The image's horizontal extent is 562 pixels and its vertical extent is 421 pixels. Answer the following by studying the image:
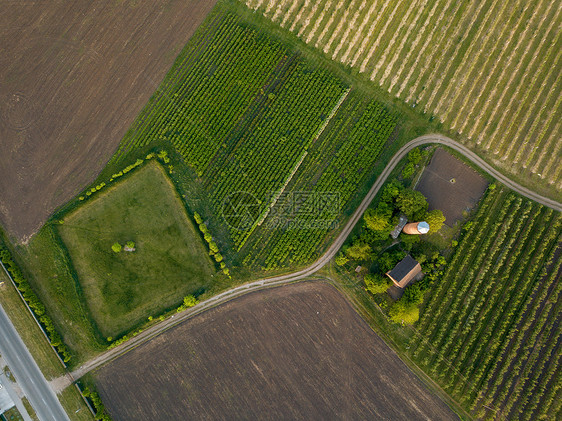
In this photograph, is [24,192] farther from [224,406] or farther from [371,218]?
[371,218]

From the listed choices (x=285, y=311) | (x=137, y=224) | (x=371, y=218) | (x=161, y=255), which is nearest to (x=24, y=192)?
(x=137, y=224)

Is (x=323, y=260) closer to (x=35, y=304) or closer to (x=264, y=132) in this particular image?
(x=264, y=132)

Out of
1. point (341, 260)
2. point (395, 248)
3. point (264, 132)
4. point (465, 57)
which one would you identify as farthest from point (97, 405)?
point (465, 57)

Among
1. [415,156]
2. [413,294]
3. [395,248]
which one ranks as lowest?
[413,294]

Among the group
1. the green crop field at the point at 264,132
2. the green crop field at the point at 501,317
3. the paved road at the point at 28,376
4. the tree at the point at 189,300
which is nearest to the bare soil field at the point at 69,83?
the green crop field at the point at 264,132

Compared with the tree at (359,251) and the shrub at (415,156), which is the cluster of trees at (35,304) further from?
the shrub at (415,156)
